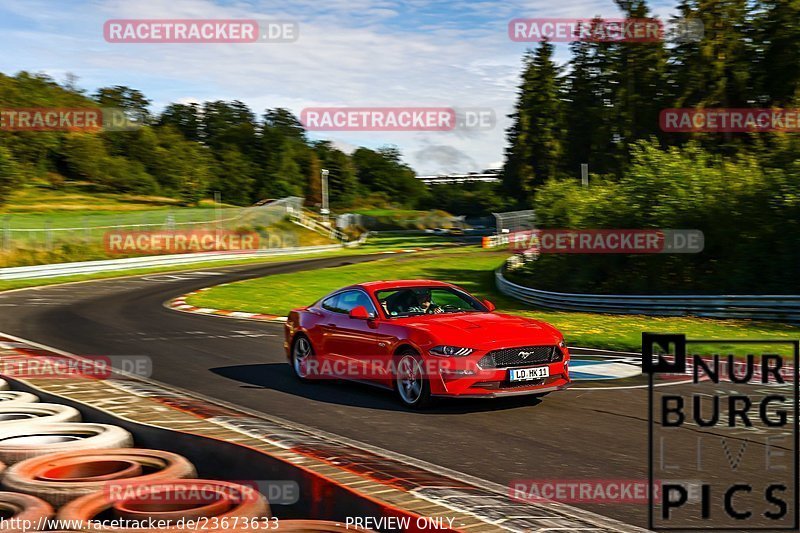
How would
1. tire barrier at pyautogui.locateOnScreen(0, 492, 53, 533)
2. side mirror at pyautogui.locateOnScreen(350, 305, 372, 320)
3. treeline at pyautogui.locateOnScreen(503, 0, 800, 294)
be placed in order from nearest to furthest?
1. tire barrier at pyautogui.locateOnScreen(0, 492, 53, 533)
2. side mirror at pyautogui.locateOnScreen(350, 305, 372, 320)
3. treeline at pyautogui.locateOnScreen(503, 0, 800, 294)

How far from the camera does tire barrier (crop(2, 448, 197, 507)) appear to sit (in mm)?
5289

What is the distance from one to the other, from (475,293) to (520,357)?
22523mm

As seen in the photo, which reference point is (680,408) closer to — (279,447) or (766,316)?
(279,447)

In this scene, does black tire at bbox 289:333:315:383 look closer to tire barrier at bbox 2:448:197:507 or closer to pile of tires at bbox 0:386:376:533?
pile of tires at bbox 0:386:376:533

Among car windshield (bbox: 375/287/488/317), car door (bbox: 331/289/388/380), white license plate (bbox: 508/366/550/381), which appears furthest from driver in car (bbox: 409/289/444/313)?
white license plate (bbox: 508/366/550/381)

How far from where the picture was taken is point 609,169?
65312 millimetres

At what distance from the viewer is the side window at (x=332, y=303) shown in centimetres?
1176

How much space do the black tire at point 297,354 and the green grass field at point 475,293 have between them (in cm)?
627

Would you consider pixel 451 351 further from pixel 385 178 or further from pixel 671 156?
pixel 385 178

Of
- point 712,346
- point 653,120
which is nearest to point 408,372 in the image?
point 712,346

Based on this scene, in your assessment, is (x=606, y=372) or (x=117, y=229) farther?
(x=117, y=229)

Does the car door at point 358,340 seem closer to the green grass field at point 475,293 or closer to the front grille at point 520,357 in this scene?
the front grille at point 520,357

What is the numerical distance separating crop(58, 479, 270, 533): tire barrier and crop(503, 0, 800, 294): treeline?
21.2 m

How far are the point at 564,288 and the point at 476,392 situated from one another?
20.9 metres
